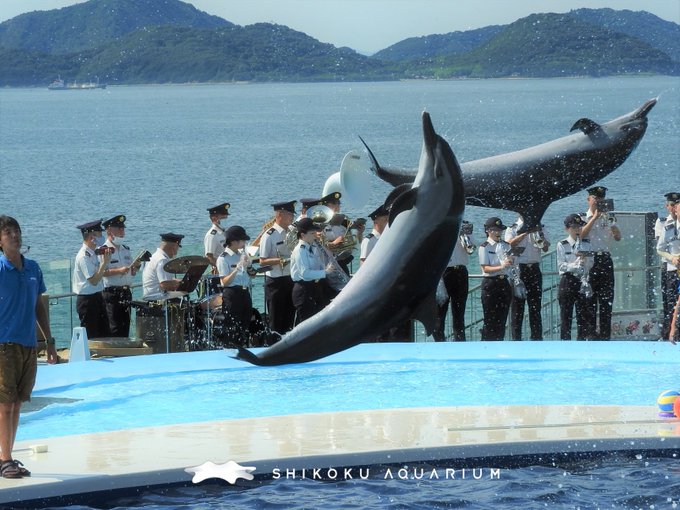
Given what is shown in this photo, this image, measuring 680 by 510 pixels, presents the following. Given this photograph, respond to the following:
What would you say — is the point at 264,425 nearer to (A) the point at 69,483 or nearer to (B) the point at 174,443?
(B) the point at 174,443

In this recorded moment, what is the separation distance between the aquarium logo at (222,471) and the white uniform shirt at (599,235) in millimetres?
8159

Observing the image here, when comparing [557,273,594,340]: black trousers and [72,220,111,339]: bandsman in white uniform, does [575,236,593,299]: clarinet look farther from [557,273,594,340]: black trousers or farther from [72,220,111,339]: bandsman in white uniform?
[72,220,111,339]: bandsman in white uniform

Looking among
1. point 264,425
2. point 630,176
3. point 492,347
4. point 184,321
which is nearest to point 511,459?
point 264,425

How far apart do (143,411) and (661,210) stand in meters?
37.9

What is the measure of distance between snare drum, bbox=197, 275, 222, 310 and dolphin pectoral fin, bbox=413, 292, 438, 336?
10.4 meters

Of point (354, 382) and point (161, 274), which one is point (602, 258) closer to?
point (354, 382)

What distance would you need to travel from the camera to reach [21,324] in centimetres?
1123

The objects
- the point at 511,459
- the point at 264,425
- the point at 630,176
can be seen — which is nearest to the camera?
the point at 511,459

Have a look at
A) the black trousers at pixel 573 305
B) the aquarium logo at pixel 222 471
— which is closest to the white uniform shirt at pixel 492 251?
the black trousers at pixel 573 305

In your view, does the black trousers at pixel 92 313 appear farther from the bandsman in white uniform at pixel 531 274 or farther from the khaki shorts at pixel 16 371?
the khaki shorts at pixel 16 371

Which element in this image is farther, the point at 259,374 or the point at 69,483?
the point at 259,374

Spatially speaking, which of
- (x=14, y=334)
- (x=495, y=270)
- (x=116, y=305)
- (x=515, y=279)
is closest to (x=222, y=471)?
(x=14, y=334)

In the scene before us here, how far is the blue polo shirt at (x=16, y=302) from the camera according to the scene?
11164mm

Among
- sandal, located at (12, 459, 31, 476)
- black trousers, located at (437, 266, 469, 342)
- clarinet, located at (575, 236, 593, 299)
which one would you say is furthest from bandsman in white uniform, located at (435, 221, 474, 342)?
sandal, located at (12, 459, 31, 476)
